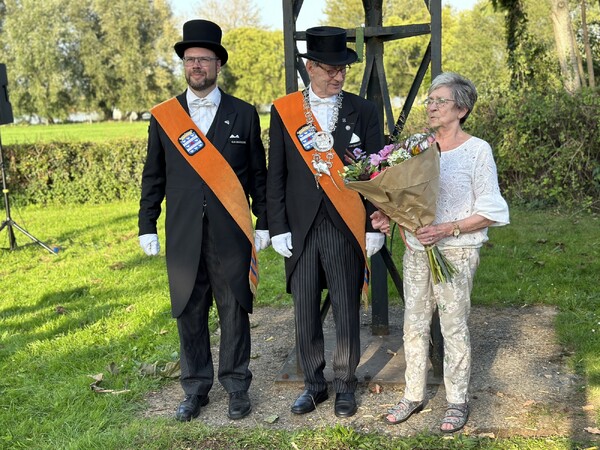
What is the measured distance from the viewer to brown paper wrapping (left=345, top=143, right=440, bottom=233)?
312cm

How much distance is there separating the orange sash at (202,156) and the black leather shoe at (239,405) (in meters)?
1.01

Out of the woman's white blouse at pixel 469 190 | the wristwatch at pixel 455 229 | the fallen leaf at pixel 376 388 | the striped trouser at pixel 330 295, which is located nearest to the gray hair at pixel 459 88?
the woman's white blouse at pixel 469 190

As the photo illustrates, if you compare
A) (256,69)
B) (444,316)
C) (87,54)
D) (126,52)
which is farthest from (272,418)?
(256,69)

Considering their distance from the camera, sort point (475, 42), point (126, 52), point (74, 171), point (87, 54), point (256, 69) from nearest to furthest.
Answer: point (74, 171) < point (475, 42) < point (126, 52) < point (87, 54) < point (256, 69)

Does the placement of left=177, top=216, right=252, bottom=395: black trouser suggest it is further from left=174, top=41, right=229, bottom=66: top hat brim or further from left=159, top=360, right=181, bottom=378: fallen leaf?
left=174, top=41, right=229, bottom=66: top hat brim

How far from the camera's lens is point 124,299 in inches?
259

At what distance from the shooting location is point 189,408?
12.8ft

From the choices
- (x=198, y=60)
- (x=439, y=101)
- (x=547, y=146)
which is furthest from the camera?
(x=547, y=146)

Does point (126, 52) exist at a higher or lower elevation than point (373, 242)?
higher

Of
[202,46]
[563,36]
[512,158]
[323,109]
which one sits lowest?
[512,158]

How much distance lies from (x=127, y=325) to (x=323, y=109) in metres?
3.01

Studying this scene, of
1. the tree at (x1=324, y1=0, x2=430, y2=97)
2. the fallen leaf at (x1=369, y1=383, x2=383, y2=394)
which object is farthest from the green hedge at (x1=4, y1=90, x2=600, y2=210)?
the tree at (x1=324, y1=0, x2=430, y2=97)

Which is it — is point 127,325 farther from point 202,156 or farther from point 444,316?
point 444,316

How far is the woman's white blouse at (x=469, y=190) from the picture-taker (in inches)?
131
